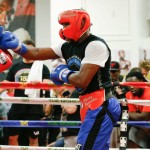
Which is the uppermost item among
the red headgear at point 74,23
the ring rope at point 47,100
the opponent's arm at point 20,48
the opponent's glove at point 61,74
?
the red headgear at point 74,23

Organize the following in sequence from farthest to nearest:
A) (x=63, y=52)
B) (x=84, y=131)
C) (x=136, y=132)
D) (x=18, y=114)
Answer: (x=18, y=114) → (x=136, y=132) → (x=63, y=52) → (x=84, y=131)

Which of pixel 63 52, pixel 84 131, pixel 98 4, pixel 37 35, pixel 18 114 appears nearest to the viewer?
pixel 84 131

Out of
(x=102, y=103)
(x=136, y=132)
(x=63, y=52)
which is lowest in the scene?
(x=136, y=132)

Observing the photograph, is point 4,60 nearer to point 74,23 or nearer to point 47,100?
point 74,23

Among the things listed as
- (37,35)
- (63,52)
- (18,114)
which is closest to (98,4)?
(37,35)

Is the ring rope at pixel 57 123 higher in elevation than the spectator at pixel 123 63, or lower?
lower

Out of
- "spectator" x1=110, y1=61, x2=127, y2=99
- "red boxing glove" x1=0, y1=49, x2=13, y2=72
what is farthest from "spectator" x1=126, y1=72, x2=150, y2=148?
"red boxing glove" x1=0, y1=49, x2=13, y2=72

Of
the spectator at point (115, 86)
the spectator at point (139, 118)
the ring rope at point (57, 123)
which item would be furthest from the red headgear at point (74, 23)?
the spectator at point (139, 118)

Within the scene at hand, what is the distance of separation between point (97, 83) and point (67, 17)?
497mm

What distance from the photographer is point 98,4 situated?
6.94 metres

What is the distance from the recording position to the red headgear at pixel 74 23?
8.81ft

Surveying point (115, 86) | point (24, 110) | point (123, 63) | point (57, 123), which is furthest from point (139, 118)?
point (123, 63)

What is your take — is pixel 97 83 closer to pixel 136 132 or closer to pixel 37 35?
pixel 136 132

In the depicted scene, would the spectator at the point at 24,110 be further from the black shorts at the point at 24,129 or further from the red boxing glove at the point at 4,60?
the red boxing glove at the point at 4,60
